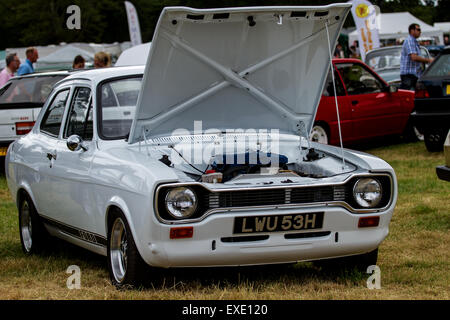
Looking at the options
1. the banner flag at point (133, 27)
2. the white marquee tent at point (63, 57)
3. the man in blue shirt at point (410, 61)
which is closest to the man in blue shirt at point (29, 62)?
the man in blue shirt at point (410, 61)

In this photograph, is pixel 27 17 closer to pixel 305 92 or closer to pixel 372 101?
pixel 372 101

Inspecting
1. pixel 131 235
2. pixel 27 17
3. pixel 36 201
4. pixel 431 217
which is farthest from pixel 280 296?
pixel 27 17

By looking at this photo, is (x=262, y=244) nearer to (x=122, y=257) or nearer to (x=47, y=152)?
(x=122, y=257)

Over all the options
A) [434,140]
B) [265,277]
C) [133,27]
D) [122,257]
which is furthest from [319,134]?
[133,27]

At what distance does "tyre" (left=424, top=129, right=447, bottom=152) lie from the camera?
1310 centimetres

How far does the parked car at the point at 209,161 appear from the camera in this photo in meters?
5.12

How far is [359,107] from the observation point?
1366 centimetres

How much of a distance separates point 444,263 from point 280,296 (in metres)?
1.76

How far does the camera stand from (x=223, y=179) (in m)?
5.78

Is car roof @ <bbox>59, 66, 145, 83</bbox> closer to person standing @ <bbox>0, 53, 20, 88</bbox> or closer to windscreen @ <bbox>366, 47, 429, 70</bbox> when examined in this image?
person standing @ <bbox>0, 53, 20, 88</bbox>

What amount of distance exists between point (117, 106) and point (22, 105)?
20.4ft

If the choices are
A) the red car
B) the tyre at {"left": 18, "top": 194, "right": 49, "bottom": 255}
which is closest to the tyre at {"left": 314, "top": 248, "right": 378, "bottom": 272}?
the tyre at {"left": 18, "top": 194, "right": 49, "bottom": 255}
